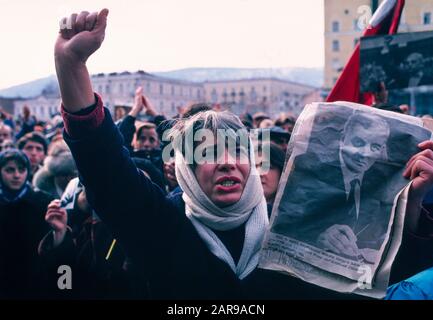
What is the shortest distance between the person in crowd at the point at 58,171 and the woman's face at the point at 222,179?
2854mm

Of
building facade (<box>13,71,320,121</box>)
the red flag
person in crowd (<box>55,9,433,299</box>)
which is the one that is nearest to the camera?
person in crowd (<box>55,9,433,299</box>)

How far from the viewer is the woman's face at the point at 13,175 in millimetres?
4164

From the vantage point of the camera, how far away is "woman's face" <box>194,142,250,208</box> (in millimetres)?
1860

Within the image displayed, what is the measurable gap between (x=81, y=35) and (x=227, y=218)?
72 centimetres

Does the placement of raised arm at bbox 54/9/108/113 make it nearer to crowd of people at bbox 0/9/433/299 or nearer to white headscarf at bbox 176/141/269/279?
crowd of people at bbox 0/9/433/299

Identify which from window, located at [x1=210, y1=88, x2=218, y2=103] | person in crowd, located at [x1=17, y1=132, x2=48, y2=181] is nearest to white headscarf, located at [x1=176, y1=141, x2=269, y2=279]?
person in crowd, located at [x1=17, y1=132, x2=48, y2=181]

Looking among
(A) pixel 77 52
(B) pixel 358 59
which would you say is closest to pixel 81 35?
(A) pixel 77 52

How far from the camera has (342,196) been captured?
165 cm

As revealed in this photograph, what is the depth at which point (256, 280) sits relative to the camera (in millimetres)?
1838

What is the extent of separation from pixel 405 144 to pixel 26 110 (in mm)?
9673

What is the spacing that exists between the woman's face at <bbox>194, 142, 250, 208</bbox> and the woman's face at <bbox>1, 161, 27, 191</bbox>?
2.62m

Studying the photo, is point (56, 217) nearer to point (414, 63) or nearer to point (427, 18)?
point (414, 63)

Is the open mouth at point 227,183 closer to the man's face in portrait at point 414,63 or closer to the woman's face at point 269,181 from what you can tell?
the woman's face at point 269,181

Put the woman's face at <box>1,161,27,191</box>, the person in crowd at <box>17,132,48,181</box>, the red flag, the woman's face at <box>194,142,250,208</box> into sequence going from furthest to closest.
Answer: the person in crowd at <box>17,132,48,181</box> → the woman's face at <box>1,161,27,191</box> → the red flag → the woman's face at <box>194,142,250,208</box>
